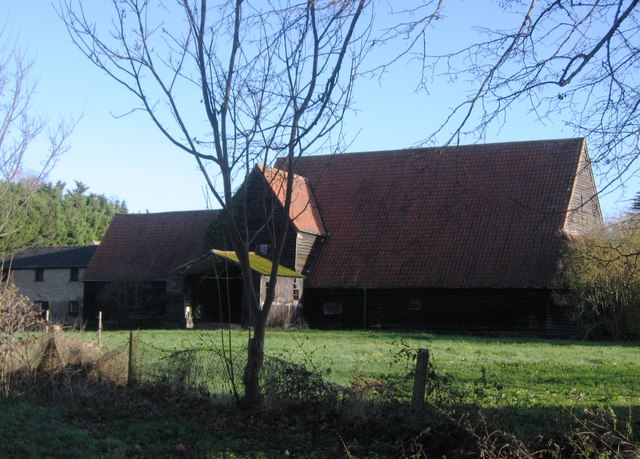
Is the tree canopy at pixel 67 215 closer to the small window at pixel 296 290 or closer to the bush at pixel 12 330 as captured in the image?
the small window at pixel 296 290

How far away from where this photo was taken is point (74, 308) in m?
51.2

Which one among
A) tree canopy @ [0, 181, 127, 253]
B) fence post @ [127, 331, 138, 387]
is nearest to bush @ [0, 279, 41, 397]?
fence post @ [127, 331, 138, 387]

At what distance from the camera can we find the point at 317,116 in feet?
31.9

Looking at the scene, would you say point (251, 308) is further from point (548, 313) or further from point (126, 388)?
point (548, 313)

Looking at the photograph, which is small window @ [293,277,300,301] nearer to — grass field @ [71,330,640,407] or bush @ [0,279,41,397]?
grass field @ [71,330,640,407]

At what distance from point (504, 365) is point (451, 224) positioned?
1860 centimetres

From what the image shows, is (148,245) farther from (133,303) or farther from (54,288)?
(54,288)

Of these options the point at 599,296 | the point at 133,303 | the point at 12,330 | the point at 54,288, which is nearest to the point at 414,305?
the point at 599,296

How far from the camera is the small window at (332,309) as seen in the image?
36250 mm

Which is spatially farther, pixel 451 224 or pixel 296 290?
pixel 296 290

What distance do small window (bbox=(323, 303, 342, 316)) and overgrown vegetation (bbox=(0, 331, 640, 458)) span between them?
79.2 ft

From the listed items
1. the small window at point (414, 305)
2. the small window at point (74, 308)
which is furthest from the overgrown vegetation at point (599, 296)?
the small window at point (74, 308)

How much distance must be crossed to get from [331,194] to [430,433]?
32811 millimetres

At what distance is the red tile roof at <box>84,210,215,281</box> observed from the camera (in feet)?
135
